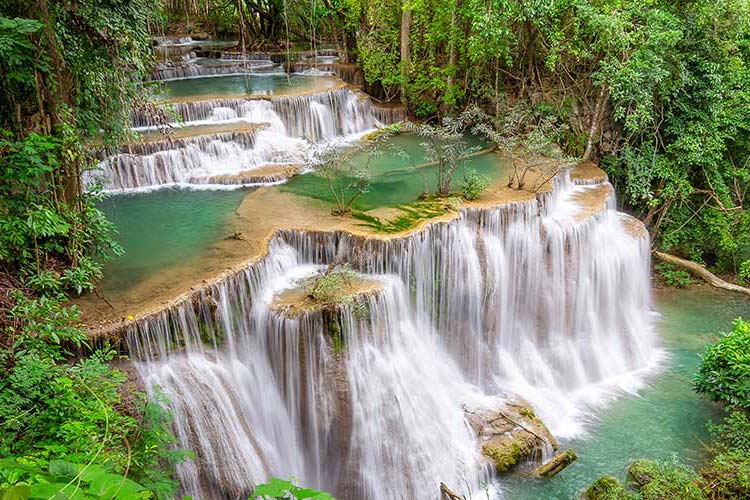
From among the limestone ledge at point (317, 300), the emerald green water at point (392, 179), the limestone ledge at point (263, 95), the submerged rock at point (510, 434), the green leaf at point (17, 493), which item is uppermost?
Answer: the limestone ledge at point (263, 95)

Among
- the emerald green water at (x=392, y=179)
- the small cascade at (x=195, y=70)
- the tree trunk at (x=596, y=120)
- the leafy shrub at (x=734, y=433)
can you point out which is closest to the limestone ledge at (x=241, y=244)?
the emerald green water at (x=392, y=179)

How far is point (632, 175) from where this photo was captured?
11.9 meters

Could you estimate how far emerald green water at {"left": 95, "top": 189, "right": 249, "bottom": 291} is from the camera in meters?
7.30

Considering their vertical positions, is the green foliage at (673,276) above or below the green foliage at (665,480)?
above

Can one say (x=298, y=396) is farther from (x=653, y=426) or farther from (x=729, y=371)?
(x=729, y=371)

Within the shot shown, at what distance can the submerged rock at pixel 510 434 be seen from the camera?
722 cm

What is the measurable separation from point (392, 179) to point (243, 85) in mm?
7042

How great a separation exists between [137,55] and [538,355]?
7365 mm

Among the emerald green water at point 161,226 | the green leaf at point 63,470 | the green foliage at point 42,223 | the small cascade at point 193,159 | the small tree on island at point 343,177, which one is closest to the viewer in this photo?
the green leaf at point 63,470

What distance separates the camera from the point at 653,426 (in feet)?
26.2

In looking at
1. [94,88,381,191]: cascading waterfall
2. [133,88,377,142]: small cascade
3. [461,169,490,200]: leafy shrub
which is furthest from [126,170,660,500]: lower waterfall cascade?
[133,88,377,142]: small cascade

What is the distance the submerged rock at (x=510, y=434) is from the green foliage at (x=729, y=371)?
233cm

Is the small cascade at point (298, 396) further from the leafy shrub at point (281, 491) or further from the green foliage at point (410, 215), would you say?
the leafy shrub at point (281, 491)

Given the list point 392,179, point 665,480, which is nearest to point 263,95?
point 392,179
